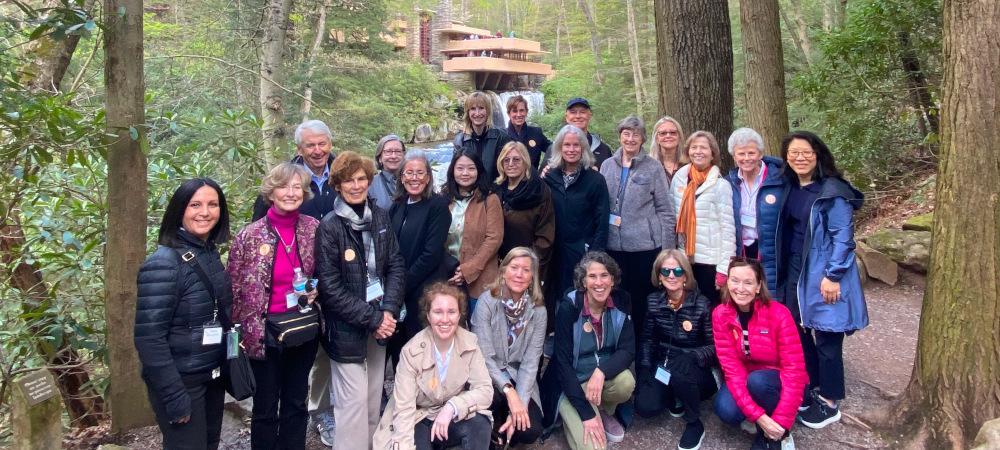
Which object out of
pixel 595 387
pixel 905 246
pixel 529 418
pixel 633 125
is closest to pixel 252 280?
pixel 529 418

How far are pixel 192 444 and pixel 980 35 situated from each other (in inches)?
158

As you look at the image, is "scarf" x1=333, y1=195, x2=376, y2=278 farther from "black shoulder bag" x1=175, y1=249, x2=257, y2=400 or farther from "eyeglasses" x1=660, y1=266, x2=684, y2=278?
"eyeglasses" x1=660, y1=266, x2=684, y2=278

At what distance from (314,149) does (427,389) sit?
1588 mm

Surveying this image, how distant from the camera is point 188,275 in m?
2.38

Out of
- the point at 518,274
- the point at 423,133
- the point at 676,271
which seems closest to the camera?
the point at 518,274

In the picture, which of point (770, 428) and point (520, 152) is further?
point (520, 152)

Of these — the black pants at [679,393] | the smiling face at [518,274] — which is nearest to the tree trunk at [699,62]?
the black pants at [679,393]

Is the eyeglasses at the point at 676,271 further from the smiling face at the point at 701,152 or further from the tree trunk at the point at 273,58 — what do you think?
the tree trunk at the point at 273,58

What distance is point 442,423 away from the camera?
2.87 metres

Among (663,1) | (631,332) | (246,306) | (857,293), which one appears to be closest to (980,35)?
(857,293)

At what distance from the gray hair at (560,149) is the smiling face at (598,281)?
761 millimetres

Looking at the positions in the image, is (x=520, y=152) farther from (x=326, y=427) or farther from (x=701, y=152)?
(x=326, y=427)

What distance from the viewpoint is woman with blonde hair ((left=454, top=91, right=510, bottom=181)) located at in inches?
163

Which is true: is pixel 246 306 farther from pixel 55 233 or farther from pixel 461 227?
pixel 55 233
